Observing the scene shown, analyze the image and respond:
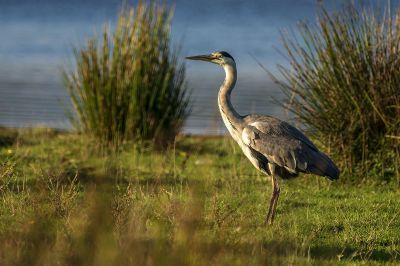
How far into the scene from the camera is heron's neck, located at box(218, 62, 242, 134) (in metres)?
8.18

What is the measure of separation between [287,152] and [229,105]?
75 centimetres

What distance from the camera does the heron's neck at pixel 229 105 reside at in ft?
26.8

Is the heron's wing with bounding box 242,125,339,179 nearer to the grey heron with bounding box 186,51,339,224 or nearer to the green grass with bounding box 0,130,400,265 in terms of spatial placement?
the grey heron with bounding box 186,51,339,224

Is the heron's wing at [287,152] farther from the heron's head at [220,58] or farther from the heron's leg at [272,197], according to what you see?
the heron's head at [220,58]

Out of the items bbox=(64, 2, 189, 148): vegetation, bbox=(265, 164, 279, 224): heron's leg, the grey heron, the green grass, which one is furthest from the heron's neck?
bbox=(64, 2, 189, 148): vegetation

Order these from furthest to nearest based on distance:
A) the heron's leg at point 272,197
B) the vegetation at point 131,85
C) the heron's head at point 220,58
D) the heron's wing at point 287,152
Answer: the vegetation at point 131,85 → the heron's head at point 220,58 → the heron's wing at point 287,152 → the heron's leg at point 272,197

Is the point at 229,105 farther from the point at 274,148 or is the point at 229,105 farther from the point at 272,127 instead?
the point at 274,148

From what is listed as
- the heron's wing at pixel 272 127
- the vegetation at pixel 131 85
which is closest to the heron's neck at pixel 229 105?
the heron's wing at pixel 272 127

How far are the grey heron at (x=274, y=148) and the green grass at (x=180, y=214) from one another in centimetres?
42

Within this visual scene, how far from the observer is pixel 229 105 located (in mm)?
8312

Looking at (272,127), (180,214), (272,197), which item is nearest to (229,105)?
(272,127)

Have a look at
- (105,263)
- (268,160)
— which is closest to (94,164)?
(268,160)

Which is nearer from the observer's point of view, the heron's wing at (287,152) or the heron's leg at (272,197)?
the heron's leg at (272,197)

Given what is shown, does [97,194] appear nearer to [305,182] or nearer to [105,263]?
[105,263]
